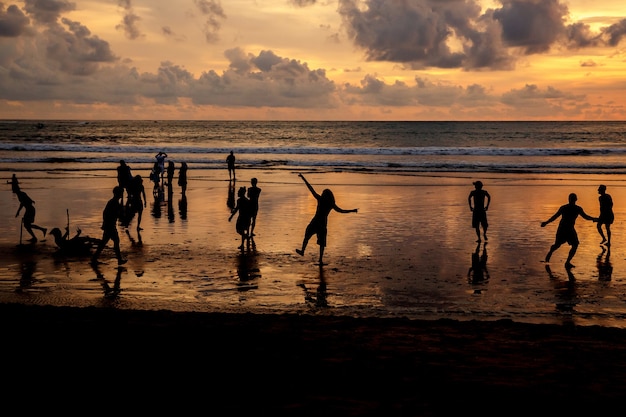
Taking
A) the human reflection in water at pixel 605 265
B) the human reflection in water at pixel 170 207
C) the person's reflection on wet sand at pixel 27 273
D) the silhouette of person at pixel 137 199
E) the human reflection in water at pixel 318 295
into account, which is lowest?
the human reflection in water at pixel 318 295

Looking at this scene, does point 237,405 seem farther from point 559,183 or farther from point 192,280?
point 559,183

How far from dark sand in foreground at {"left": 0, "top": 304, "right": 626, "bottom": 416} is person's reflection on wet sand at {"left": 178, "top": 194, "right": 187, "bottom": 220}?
12386 mm

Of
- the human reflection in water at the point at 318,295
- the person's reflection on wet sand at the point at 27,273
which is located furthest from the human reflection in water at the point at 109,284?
the human reflection in water at the point at 318,295

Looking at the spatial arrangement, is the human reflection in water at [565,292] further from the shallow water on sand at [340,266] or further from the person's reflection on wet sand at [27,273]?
the person's reflection on wet sand at [27,273]

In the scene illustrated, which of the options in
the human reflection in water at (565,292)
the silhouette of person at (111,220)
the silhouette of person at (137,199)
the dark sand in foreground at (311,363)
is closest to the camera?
the dark sand in foreground at (311,363)

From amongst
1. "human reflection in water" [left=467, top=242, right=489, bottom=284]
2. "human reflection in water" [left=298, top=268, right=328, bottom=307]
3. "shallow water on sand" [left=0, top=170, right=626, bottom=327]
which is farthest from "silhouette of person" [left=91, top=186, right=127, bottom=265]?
"human reflection in water" [left=467, top=242, right=489, bottom=284]

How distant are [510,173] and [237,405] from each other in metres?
39.9

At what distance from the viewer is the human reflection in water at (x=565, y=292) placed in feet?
37.3

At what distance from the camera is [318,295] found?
39.6 feet

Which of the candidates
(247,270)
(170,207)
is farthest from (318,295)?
(170,207)

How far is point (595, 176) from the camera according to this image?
4131 cm

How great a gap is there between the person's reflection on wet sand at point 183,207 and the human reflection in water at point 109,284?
8.01m

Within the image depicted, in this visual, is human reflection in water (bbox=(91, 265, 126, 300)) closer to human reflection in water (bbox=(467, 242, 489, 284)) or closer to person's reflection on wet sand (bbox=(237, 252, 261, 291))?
person's reflection on wet sand (bbox=(237, 252, 261, 291))

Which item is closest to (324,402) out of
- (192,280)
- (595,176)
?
(192,280)
